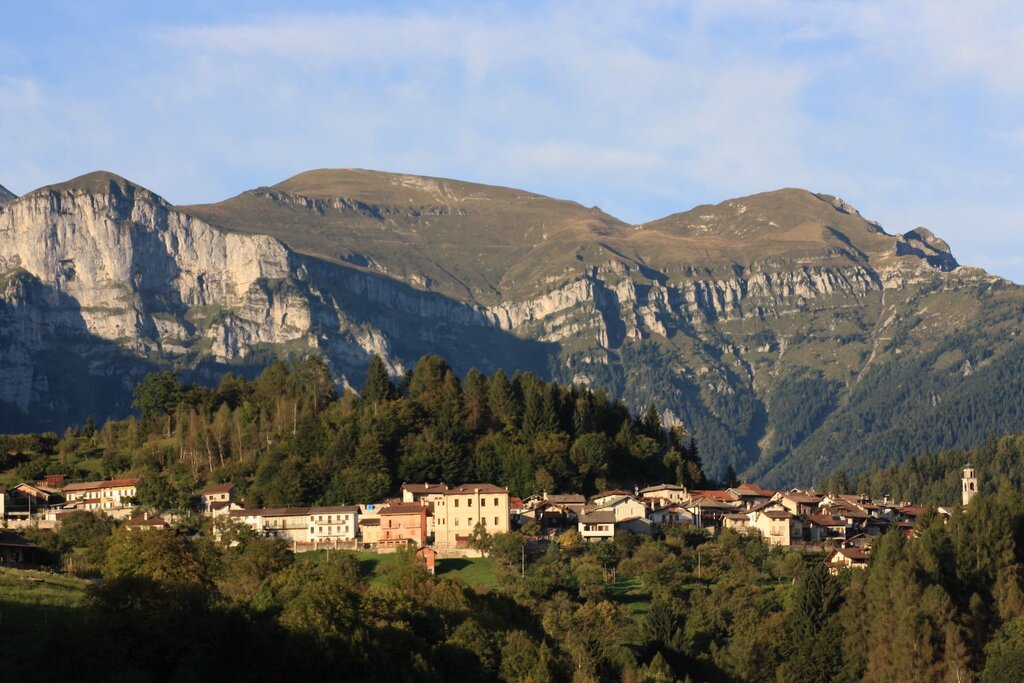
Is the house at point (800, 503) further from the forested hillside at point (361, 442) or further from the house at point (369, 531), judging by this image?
the house at point (369, 531)

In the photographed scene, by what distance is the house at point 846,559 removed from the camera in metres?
128

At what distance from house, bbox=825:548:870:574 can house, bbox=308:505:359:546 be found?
34005 mm

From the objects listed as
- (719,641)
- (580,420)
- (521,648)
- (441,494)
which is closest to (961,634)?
(719,641)

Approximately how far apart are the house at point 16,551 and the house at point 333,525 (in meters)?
21.2

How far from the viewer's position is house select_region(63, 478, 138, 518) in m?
144

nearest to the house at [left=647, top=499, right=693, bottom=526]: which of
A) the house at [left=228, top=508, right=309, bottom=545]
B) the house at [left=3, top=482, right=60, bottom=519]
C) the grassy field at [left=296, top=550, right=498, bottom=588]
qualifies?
the grassy field at [left=296, top=550, right=498, bottom=588]

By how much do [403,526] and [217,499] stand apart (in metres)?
18.3

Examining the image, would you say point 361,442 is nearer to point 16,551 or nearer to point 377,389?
point 377,389

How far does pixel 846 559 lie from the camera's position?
13188 centimetres

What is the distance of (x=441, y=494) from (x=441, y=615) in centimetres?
3780

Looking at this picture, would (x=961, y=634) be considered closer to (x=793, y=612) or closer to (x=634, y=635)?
(x=793, y=612)

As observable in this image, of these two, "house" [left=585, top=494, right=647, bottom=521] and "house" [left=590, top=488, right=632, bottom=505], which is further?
"house" [left=590, top=488, right=632, bottom=505]

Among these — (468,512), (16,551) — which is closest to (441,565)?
(468,512)

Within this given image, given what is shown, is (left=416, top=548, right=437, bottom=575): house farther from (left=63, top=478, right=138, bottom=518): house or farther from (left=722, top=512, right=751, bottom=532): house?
(left=63, top=478, right=138, bottom=518): house
